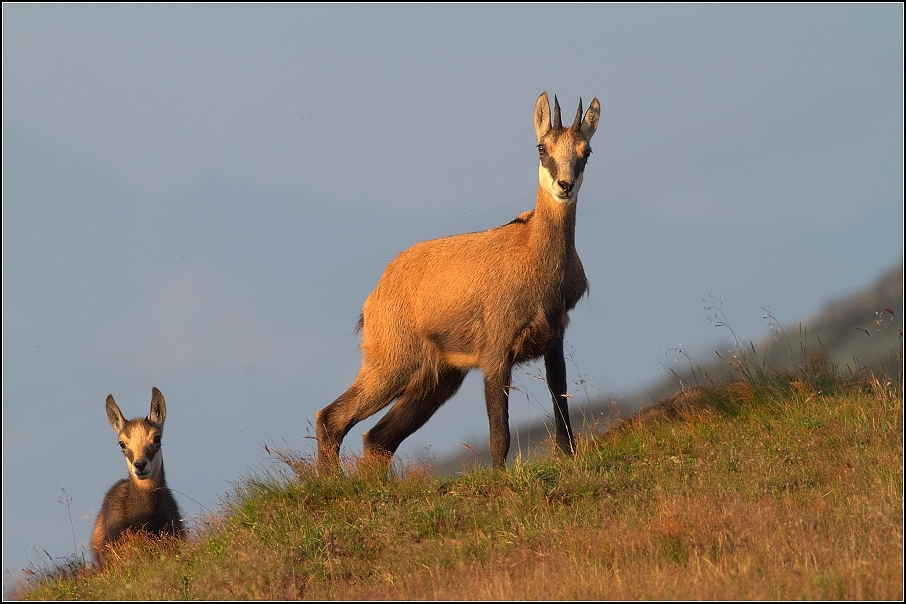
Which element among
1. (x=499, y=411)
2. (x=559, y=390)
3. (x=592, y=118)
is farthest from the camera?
(x=592, y=118)

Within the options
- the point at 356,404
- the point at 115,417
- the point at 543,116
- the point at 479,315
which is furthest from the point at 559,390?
the point at 115,417

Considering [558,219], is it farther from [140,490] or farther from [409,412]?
[140,490]

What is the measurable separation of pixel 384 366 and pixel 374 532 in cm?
276

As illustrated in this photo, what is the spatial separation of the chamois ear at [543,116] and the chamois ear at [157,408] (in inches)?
186

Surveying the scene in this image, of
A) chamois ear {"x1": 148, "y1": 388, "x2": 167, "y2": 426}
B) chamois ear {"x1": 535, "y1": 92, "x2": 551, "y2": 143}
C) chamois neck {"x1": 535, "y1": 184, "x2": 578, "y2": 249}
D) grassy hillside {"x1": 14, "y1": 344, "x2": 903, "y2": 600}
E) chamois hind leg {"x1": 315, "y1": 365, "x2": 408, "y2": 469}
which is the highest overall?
chamois ear {"x1": 535, "y1": 92, "x2": 551, "y2": 143}

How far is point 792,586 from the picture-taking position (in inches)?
237

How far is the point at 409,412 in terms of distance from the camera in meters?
11.2

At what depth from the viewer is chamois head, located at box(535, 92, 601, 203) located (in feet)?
32.2

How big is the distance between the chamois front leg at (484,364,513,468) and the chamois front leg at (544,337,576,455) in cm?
50

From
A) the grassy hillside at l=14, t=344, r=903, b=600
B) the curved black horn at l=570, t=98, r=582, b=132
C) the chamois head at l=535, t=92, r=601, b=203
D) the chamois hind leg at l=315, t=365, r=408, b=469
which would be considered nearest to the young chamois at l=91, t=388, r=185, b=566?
the grassy hillside at l=14, t=344, r=903, b=600

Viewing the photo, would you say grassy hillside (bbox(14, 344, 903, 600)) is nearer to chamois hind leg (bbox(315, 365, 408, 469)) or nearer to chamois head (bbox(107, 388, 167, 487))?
chamois head (bbox(107, 388, 167, 487))

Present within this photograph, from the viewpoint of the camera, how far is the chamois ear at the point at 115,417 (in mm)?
10945

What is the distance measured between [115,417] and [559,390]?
454 centimetres

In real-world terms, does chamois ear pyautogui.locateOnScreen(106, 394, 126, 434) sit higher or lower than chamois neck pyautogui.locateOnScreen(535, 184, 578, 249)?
lower
